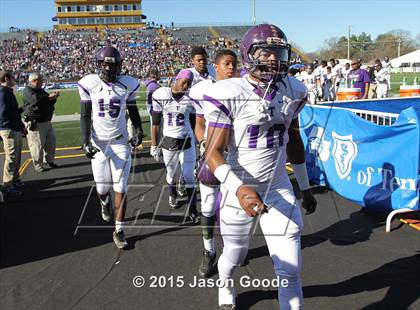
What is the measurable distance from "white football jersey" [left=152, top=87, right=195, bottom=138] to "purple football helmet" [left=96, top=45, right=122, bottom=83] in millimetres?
1054

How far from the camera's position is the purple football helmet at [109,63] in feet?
15.4

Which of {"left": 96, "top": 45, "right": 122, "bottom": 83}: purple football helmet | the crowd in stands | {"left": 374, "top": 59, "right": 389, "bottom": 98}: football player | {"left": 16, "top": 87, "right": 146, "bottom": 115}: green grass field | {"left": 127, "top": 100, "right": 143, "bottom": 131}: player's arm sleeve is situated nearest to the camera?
{"left": 96, "top": 45, "right": 122, "bottom": 83}: purple football helmet

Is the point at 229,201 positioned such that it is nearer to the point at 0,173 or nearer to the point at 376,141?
the point at 376,141

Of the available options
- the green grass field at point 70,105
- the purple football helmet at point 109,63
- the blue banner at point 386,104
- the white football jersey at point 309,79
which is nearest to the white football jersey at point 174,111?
the purple football helmet at point 109,63

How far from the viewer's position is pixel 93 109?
501 centimetres

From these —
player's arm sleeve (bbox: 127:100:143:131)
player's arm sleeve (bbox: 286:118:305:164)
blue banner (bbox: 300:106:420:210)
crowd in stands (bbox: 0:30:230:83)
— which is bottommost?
blue banner (bbox: 300:106:420:210)

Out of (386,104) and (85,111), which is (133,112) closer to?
(85,111)

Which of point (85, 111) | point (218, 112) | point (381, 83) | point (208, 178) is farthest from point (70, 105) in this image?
point (218, 112)

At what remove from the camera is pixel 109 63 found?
475 centimetres

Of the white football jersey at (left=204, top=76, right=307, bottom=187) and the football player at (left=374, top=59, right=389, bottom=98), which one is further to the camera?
the football player at (left=374, top=59, right=389, bottom=98)

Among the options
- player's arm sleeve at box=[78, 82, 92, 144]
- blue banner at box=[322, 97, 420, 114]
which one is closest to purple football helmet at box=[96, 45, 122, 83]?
player's arm sleeve at box=[78, 82, 92, 144]

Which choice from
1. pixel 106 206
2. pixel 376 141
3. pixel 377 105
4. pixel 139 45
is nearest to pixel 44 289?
pixel 106 206

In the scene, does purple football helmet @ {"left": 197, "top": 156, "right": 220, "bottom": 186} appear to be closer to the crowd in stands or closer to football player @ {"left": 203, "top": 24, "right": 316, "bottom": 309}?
football player @ {"left": 203, "top": 24, "right": 316, "bottom": 309}

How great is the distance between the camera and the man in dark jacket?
6895 mm
